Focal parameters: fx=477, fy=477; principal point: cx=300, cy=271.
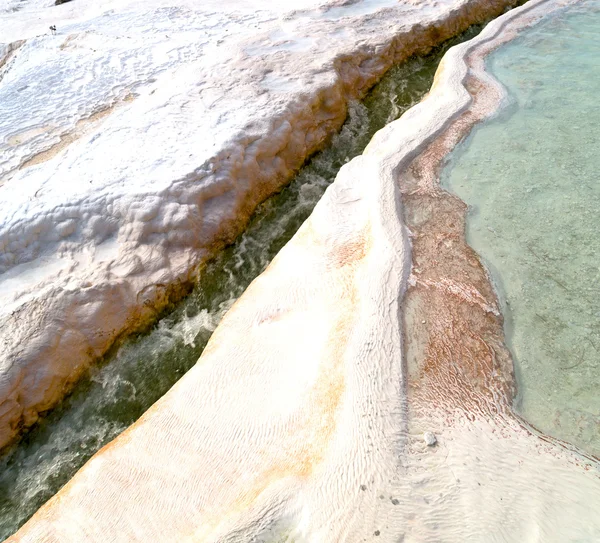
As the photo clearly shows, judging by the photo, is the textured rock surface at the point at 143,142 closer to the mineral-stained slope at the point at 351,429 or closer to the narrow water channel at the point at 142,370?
the narrow water channel at the point at 142,370

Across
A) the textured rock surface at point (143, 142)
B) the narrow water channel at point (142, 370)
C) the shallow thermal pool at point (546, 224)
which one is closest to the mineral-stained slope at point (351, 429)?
the shallow thermal pool at point (546, 224)

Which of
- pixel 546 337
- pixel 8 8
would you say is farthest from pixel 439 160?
pixel 8 8

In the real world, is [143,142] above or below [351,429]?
above

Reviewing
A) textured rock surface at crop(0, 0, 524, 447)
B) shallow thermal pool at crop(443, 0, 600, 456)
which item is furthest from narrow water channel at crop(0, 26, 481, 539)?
shallow thermal pool at crop(443, 0, 600, 456)

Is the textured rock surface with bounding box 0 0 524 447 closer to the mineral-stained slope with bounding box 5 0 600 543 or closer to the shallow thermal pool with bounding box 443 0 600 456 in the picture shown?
the mineral-stained slope with bounding box 5 0 600 543

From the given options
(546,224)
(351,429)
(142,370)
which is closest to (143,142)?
(142,370)

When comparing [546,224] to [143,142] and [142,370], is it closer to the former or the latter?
[142,370]
